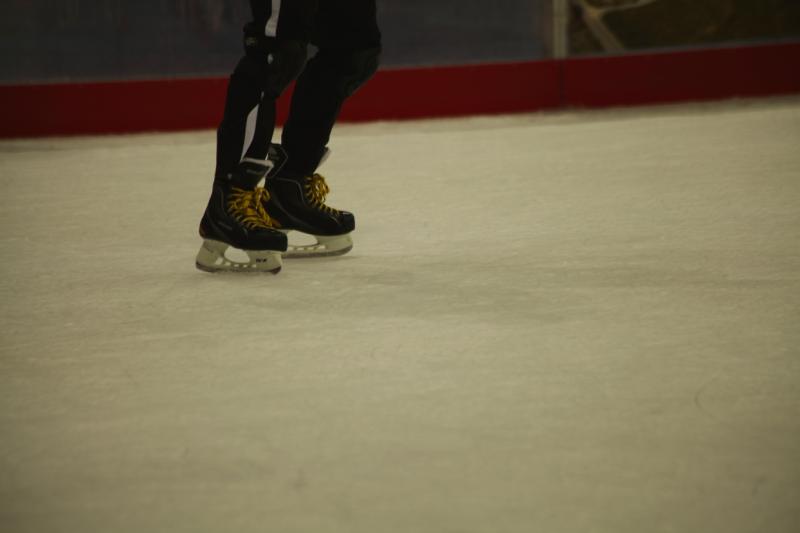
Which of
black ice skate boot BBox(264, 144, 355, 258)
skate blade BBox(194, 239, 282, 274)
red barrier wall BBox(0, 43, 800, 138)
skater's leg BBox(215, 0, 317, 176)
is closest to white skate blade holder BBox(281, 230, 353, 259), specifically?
black ice skate boot BBox(264, 144, 355, 258)

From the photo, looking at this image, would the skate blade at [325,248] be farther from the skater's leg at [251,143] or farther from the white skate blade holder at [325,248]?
the skater's leg at [251,143]

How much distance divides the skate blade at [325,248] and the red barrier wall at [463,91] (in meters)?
2.05

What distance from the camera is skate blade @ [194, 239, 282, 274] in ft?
7.22

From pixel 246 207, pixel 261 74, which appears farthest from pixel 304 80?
pixel 246 207

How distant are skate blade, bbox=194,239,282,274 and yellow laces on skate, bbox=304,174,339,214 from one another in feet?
0.55

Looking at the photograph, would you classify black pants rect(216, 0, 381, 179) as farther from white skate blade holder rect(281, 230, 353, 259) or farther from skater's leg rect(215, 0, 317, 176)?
white skate blade holder rect(281, 230, 353, 259)

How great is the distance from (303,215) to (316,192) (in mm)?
68

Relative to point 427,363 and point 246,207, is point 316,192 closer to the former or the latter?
point 246,207

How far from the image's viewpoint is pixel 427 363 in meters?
1.62

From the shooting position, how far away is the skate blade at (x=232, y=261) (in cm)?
220

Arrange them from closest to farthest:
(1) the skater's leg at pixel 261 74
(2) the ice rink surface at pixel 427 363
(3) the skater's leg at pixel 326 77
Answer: (2) the ice rink surface at pixel 427 363 < (1) the skater's leg at pixel 261 74 < (3) the skater's leg at pixel 326 77

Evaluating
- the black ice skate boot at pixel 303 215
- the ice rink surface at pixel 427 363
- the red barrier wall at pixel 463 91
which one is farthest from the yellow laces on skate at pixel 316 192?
the red barrier wall at pixel 463 91

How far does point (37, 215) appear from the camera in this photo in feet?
9.31

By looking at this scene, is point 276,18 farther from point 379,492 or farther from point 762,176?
point 762,176
